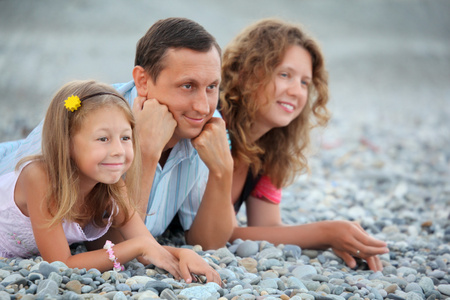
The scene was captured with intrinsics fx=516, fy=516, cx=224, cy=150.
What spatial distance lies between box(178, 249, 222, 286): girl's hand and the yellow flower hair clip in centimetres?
85

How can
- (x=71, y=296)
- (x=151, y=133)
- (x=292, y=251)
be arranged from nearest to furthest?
(x=71, y=296) < (x=151, y=133) < (x=292, y=251)

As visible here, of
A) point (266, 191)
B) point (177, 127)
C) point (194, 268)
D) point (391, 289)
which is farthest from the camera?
point (266, 191)

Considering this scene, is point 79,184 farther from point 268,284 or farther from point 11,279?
point 268,284

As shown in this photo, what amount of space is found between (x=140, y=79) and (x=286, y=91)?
1105 mm

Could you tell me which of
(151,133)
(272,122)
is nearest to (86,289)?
(151,133)

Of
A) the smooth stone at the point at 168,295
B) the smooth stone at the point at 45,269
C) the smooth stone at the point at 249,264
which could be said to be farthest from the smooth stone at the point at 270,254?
the smooth stone at the point at 45,269

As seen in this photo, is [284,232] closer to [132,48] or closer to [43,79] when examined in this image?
[43,79]

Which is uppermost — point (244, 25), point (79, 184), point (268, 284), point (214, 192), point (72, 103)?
point (244, 25)

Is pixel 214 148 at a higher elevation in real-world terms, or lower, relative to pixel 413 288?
higher

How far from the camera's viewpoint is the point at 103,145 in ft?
7.42

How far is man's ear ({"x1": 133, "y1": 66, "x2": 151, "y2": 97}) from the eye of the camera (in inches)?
113

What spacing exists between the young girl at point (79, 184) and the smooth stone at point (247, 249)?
2.25 feet

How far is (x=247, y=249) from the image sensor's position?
313 centimetres

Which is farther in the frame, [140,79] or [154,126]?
[140,79]
